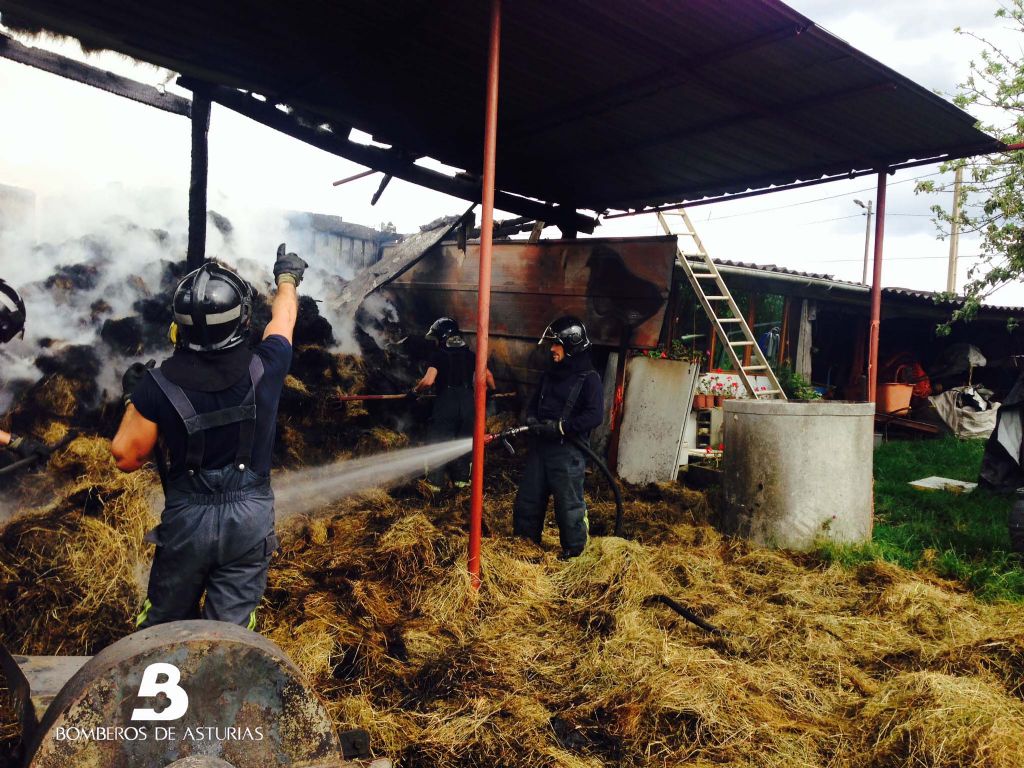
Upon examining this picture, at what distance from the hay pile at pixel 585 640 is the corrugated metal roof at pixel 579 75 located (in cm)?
342

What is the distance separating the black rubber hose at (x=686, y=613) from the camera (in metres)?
4.32

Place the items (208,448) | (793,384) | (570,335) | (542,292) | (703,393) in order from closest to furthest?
(208,448)
(570,335)
(542,292)
(703,393)
(793,384)

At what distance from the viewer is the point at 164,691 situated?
192cm

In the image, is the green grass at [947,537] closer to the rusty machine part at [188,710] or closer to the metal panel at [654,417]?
the metal panel at [654,417]

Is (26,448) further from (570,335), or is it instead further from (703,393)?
(703,393)

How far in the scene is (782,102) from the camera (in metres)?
5.45

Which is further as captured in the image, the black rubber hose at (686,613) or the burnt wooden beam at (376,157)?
the burnt wooden beam at (376,157)

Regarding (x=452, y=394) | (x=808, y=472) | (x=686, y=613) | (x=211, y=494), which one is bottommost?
(x=686, y=613)

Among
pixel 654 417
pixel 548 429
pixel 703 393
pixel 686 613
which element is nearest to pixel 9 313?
pixel 548 429

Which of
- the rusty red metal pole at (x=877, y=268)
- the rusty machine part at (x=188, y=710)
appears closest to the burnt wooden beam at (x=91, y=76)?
the rusty machine part at (x=188, y=710)

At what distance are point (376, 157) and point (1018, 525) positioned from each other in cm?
683

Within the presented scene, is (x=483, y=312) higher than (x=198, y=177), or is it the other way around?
(x=198, y=177)

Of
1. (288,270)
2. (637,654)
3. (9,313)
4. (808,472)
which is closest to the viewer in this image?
(288,270)

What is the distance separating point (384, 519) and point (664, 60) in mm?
4558
